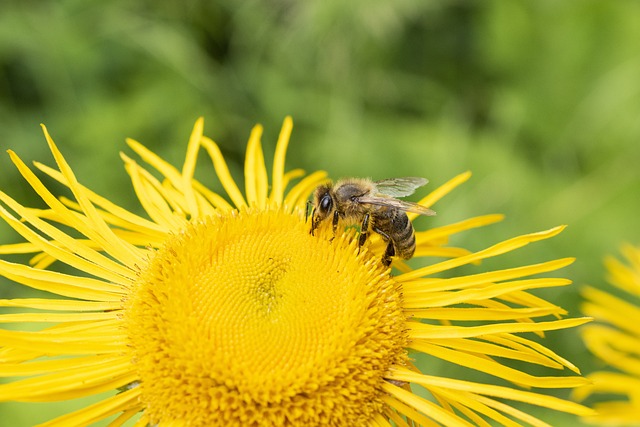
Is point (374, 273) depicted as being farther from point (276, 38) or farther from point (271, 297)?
point (276, 38)

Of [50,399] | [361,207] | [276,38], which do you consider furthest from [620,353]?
[276,38]

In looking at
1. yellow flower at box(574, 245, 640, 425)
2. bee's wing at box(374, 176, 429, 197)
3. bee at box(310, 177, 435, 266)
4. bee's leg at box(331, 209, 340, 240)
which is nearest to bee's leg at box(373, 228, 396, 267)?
bee at box(310, 177, 435, 266)

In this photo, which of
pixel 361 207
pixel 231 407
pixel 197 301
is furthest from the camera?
pixel 361 207

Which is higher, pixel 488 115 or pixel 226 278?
pixel 488 115

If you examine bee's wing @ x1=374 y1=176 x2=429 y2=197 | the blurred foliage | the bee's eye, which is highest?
the blurred foliage

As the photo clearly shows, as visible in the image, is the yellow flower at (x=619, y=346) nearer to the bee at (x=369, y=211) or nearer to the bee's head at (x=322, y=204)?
the bee at (x=369, y=211)

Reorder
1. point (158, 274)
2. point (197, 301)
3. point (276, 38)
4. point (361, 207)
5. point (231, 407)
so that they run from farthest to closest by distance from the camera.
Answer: point (276, 38) < point (361, 207) < point (158, 274) < point (197, 301) < point (231, 407)

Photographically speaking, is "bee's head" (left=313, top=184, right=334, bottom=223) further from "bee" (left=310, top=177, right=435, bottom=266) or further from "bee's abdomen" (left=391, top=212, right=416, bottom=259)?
"bee's abdomen" (left=391, top=212, right=416, bottom=259)

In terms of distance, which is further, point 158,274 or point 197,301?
point 158,274
